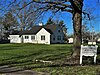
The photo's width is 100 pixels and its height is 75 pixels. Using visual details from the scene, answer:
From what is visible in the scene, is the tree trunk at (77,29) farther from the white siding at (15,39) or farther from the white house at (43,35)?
the white siding at (15,39)

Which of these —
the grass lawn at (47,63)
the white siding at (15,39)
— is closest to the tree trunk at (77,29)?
the grass lawn at (47,63)

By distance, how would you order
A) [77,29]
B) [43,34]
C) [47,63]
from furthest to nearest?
[43,34], [77,29], [47,63]

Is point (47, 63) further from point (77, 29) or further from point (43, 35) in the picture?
point (43, 35)

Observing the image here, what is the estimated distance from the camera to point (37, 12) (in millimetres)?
15578

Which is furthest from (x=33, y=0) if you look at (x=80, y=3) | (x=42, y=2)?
(x=80, y=3)

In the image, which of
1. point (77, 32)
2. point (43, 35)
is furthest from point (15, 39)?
point (77, 32)

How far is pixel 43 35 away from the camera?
205 ft

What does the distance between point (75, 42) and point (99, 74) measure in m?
6.04

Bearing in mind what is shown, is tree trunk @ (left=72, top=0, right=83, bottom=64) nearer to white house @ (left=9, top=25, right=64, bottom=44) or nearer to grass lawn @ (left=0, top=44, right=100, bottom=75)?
grass lawn @ (left=0, top=44, right=100, bottom=75)

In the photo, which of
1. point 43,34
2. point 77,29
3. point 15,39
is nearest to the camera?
point 77,29

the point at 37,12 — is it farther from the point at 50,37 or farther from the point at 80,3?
the point at 50,37

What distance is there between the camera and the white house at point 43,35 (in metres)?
62.2

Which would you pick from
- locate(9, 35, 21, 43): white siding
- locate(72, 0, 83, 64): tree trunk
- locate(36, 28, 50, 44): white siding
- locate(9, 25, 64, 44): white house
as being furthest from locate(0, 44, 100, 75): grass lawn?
locate(9, 35, 21, 43): white siding

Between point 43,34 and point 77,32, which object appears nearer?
point 77,32
